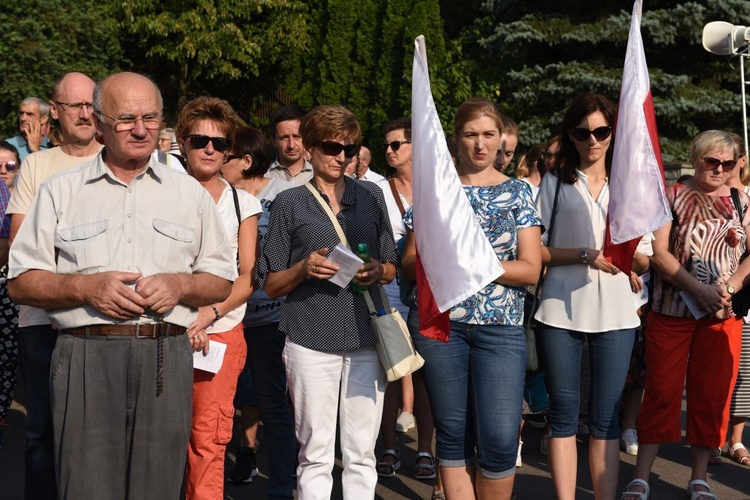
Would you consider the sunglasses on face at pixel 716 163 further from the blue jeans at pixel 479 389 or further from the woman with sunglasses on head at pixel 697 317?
the blue jeans at pixel 479 389

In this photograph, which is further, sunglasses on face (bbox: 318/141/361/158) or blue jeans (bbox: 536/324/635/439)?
blue jeans (bbox: 536/324/635/439)

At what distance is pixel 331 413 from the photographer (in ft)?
15.7

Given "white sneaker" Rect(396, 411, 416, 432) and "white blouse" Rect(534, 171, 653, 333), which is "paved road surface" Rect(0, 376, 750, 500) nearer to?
"white sneaker" Rect(396, 411, 416, 432)

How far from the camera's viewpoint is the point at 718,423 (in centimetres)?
605

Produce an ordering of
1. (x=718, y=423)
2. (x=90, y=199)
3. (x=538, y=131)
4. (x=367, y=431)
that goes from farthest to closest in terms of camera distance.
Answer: (x=538, y=131)
(x=718, y=423)
(x=367, y=431)
(x=90, y=199)

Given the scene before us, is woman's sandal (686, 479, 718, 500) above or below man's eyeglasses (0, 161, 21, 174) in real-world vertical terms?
below

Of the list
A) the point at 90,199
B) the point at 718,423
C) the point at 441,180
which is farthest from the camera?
the point at 718,423

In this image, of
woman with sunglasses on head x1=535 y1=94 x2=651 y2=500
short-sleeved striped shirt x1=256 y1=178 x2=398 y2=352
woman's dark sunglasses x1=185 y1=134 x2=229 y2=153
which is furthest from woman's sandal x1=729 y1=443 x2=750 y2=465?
woman's dark sunglasses x1=185 y1=134 x2=229 y2=153

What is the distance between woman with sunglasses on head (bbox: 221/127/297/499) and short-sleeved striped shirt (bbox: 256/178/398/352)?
0.33 meters

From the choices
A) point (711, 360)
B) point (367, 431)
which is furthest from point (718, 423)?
point (367, 431)

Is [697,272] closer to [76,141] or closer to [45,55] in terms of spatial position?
[76,141]

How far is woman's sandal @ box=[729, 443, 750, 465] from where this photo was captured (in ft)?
22.6

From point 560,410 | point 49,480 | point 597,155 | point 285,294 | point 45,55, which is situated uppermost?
point 45,55

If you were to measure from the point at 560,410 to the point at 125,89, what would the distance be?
9.22 ft
